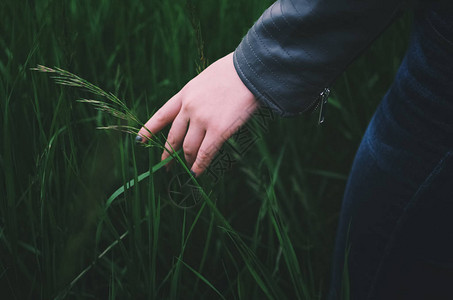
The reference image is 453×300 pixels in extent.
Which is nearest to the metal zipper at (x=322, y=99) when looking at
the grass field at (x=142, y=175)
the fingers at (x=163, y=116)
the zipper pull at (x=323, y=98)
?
the zipper pull at (x=323, y=98)

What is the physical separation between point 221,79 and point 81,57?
24.9 inches

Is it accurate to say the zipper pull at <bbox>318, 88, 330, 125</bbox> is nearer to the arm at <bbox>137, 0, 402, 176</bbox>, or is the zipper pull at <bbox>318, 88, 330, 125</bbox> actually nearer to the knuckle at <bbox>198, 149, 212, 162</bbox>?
the arm at <bbox>137, 0, 402, 176</bbox>

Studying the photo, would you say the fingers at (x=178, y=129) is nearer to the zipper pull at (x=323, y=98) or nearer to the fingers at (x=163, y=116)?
the fingers at (x=163, y=116)

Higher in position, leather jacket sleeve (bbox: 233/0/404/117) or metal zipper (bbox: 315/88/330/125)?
leather jacket sleeve (bbox: 233/0/404/117)

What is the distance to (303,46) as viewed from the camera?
1.96 feet

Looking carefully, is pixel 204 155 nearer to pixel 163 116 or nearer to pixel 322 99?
pixel 163 116

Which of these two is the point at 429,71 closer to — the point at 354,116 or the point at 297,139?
the point at 354,116

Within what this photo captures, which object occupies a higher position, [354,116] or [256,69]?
[256,69]

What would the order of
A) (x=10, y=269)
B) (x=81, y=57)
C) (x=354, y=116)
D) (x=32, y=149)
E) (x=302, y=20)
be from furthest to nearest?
(x=354, y=116) → (x=81, y=57) → (x=32, y=149) → (x=10, y=269) → (x=302, y=20)

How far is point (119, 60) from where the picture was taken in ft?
3.97

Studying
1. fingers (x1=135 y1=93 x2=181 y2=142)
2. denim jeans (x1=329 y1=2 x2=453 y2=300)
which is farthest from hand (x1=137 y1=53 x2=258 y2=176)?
denim jeans (x1=329 y1=2 x2=453 y2=300)

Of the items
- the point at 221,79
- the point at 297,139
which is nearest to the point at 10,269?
the point at 221,79

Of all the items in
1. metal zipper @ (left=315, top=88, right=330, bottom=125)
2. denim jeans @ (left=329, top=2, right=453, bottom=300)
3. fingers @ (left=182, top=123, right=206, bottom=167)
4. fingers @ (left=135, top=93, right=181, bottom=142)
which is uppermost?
fingers @ (left=135, top=93, right=181, bottom=142)

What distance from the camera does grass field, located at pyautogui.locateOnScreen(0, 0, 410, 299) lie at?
2.30 feet
